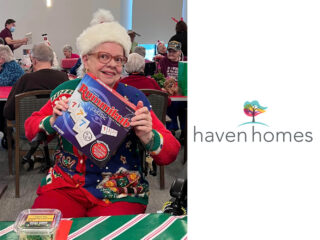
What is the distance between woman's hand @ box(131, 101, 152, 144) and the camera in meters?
1.42

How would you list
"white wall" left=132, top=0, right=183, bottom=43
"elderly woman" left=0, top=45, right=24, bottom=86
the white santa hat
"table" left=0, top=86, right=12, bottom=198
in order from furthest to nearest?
"white wall" left=132, top=0, right=183, bottom=43
"elderly woman" left=0, top=45, right=24, bottom=86
"table" left=0, top=86, right=12, bottom=198
the white santa hat

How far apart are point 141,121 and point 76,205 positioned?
0.45 metres

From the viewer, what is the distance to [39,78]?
10.1 ft

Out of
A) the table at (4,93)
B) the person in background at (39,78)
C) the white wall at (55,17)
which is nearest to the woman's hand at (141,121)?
the person in background at (39,78)

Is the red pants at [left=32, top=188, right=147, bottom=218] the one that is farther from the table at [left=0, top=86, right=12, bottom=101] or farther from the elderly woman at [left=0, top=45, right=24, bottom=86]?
the elderly woman at [left=0, top=45, right=24, bottom=86]

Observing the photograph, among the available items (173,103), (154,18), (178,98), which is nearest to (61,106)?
(178,98)

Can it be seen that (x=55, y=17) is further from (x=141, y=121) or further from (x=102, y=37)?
(x=141, y=121)

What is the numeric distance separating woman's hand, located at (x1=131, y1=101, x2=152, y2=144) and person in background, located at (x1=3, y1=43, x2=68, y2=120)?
1792 mm

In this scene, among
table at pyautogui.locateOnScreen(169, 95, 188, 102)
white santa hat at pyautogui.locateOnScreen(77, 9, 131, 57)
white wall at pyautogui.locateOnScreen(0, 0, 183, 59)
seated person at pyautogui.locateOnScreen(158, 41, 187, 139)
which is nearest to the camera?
white santa hat at pyautogui.locateOnScreen(77, 9, 131, 57)

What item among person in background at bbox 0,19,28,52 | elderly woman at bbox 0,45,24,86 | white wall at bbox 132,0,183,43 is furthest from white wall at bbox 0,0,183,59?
elderly woman at bbox 0,45,24,86
